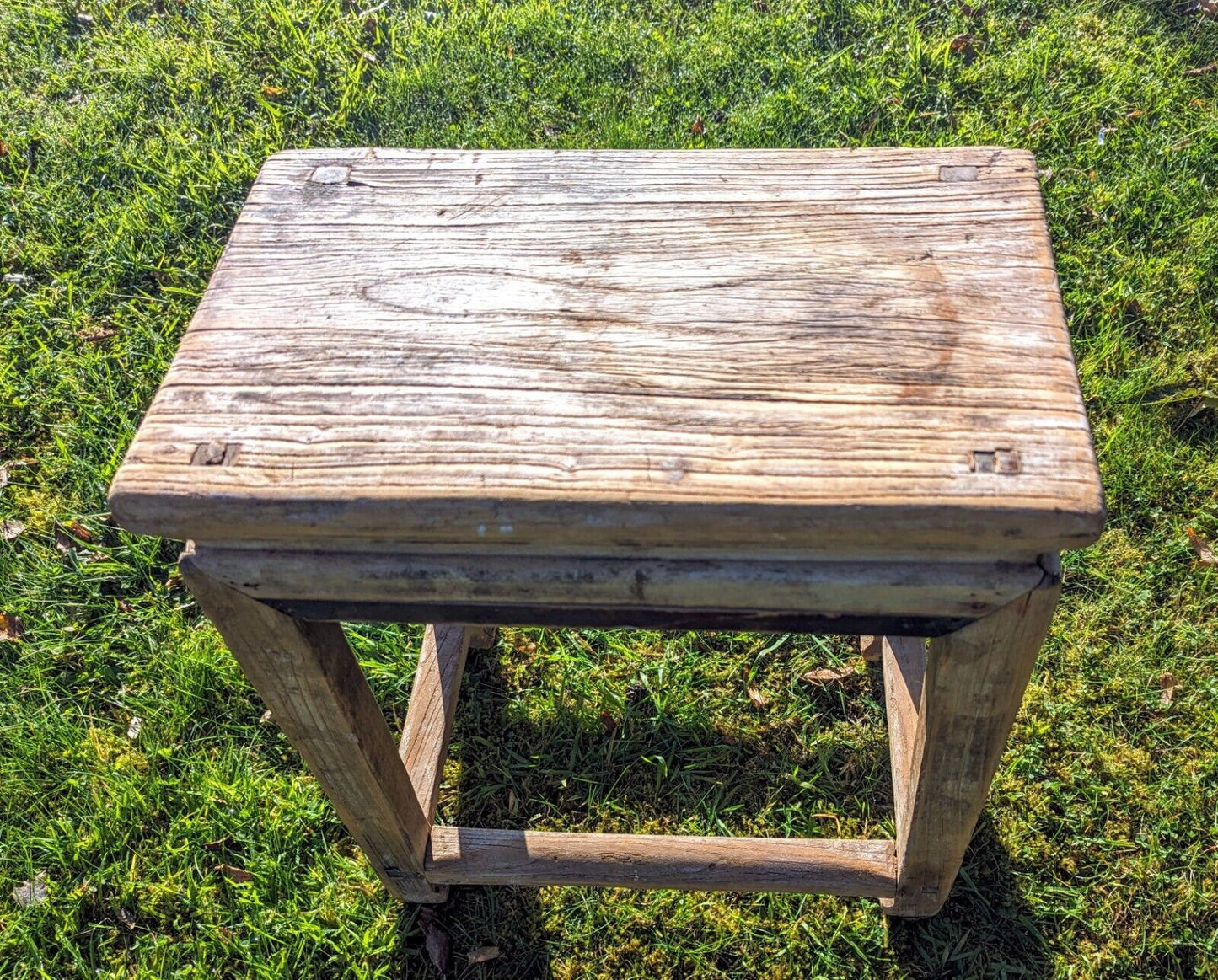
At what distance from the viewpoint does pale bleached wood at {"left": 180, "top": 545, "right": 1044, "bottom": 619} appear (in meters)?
1.33

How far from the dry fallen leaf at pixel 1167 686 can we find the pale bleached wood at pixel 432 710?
5.85ft

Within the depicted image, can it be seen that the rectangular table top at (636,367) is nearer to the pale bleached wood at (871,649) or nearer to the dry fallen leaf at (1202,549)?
the pale bleached wood at (871,649)

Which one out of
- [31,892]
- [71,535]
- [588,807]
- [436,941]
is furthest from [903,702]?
[71,535]

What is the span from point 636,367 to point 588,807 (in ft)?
4.78

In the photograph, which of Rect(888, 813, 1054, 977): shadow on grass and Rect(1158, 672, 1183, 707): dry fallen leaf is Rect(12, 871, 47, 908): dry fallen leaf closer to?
Rect(888, 813, 1054, 977): shadow on grass

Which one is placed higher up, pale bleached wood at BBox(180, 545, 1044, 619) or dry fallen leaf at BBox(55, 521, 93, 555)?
pale bleached wood at BBox(180, 545, 1044, 619)

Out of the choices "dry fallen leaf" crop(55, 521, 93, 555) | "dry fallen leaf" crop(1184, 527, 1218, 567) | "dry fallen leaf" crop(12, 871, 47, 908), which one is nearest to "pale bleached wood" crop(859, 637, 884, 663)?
"dry fallen leaf" crop(1184, 527, 1218, 567)

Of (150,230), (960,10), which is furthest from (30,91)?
(960,10)

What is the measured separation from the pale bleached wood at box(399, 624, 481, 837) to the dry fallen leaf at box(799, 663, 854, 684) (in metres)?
0.91

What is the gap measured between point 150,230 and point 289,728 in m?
2.61

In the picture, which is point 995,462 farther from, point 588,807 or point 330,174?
point 588,807

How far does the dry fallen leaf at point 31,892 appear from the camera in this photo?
238 cm

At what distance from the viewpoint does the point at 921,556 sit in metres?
1.33

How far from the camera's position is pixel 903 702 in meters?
2.25
